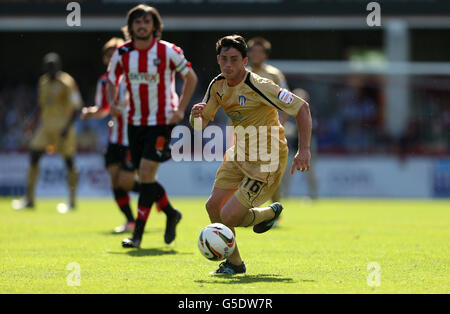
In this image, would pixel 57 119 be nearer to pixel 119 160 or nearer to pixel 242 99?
pixel 119 160

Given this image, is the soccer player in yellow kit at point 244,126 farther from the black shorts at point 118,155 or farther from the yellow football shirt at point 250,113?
the black shorts at point 118,155

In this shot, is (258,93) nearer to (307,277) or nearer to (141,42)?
(307,277)

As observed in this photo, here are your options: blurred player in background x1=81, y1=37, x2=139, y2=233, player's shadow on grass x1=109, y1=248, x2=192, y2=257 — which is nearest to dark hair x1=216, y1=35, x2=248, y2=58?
player's shadow on grass x1=109, y1=248, x2=192, y2=257

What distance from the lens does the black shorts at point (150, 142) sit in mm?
8234

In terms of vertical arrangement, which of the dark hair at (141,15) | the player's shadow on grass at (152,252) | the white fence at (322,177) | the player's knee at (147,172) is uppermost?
the dark hair at (141,15)

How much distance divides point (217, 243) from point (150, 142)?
240cm

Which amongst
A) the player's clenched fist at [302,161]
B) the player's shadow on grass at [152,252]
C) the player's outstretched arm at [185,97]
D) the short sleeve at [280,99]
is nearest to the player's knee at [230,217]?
the player's clenched fist at [302,161]

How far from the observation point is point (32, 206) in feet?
49.0

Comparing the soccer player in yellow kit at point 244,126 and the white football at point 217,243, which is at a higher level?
the soccer player in yellow kit at point 244,126

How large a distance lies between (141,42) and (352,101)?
16199 mm

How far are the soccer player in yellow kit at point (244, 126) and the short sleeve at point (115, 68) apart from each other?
6.71 ft

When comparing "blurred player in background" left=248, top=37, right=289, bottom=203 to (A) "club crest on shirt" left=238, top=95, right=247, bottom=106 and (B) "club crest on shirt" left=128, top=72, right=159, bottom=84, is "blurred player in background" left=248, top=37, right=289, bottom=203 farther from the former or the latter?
(A) "club crest on shirt" left=238, top=95, right=247, bottom=106

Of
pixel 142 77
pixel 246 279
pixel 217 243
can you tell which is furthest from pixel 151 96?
pixel 246 279

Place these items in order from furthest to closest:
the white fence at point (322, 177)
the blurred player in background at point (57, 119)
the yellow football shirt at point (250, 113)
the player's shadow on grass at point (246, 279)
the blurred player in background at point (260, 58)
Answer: the white fence at point (322, 177), the blurred player in background at point (57, 119), the blurred player in background at point (260, 58), the yellow football shirt at point (250, 113), the player's shadow on grass at point (246, 279)
